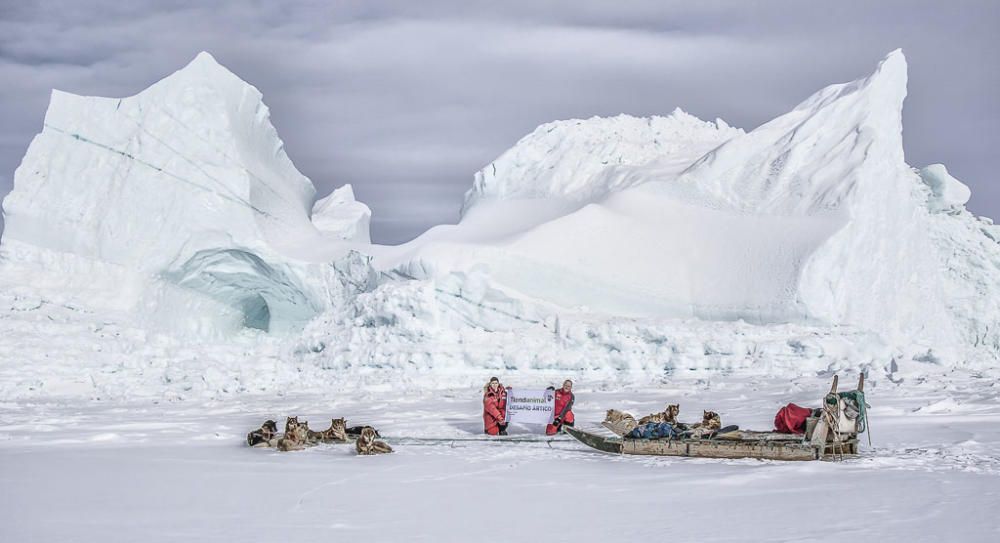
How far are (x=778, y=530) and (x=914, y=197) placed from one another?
21.3m

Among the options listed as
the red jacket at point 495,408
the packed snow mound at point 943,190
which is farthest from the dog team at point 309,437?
the packed snow mound at point 943,190

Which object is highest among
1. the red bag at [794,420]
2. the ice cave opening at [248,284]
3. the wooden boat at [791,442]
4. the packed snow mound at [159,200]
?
the packed snow mound at [159,200]

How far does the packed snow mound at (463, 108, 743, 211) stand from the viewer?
28250mm

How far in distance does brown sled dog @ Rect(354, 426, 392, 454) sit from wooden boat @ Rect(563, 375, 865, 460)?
2.66m

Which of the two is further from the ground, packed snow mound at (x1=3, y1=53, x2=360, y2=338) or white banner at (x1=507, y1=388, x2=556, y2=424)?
packed snow mound at (x1=3, y1=53, x2=360, y2=338)

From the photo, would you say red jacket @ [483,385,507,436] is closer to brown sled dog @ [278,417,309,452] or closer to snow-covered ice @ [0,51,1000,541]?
snow-covered ice @ [0,51,1000,541]

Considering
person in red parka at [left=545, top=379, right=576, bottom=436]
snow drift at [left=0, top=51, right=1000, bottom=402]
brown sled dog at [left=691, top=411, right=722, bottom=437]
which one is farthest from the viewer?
snow drift at [left=0, top=51, right=1000, bottom=402]

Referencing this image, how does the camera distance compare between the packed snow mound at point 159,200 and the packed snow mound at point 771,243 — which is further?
the packed snow mound at point 159,200

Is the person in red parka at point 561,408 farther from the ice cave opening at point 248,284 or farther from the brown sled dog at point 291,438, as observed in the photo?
the ice cave opening at point 248,284

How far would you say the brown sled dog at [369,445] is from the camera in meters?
10.4

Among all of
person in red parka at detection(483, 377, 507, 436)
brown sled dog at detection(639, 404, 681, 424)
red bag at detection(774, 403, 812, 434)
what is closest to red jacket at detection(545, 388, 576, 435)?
person in red parka at detection(483, 377, 507, 436)

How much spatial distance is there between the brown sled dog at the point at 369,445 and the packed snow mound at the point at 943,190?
65.8 feet

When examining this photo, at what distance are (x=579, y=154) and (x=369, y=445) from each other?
63.2 ft

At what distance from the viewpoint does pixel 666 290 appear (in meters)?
23.7
